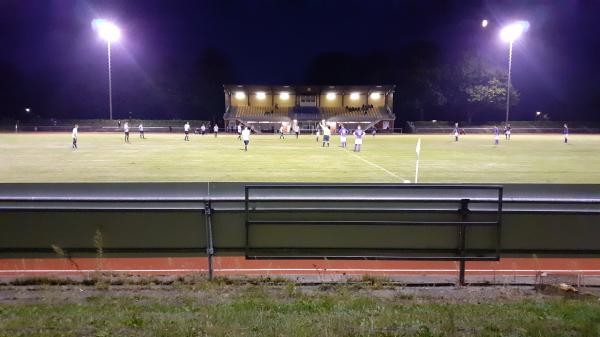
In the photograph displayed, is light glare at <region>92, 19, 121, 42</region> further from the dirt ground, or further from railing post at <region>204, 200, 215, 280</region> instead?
the dirt ground

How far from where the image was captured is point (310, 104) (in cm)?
8462

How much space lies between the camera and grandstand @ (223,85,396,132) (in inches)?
3140

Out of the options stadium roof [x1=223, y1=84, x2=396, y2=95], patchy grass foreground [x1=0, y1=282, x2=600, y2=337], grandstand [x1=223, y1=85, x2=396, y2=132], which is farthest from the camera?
stadium roof [x1=223, y1=84, x2=396, y2=95]

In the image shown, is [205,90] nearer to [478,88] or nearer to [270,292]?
[478,88]

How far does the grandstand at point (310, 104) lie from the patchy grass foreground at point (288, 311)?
7329 centimetres

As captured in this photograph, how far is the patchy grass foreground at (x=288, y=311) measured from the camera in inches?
177

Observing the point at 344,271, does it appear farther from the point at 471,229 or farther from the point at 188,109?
the point at 188,109

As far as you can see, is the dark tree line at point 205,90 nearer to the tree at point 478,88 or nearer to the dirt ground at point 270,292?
the tree at point 478,88

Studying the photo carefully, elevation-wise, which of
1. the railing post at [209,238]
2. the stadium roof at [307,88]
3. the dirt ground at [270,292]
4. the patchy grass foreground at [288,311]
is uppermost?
the stadium roof at [307,88]

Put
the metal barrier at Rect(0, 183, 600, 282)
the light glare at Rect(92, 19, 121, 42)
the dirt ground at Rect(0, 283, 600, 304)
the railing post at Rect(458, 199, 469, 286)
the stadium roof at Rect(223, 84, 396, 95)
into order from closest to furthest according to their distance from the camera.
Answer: the dirt ground at Rect(0, 283, 600, 304)
the railing post at Rect(458, 199, 469, 286)
the metal barrier at Rect(0, 183, 600, 282)
the light glare at Rect(92, 19, 121, 42)
the stadium roof at Rect(223, 84, 396, 95)

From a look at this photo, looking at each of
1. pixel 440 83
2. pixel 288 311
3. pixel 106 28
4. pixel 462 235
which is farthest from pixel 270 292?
pixel 440 83

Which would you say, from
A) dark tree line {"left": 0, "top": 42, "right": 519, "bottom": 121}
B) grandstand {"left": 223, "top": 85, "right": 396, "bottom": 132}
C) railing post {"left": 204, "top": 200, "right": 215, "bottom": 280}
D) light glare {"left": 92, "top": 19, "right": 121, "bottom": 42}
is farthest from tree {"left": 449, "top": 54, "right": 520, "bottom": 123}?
railing post {"left": 204, "top": 200, "right": 215, "bottom": 280}

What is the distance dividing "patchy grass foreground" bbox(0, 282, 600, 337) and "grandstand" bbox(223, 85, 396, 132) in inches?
2886

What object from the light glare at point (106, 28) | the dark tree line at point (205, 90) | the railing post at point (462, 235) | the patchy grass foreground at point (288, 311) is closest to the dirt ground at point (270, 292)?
the patchy grass foreground at point (288, 311)
